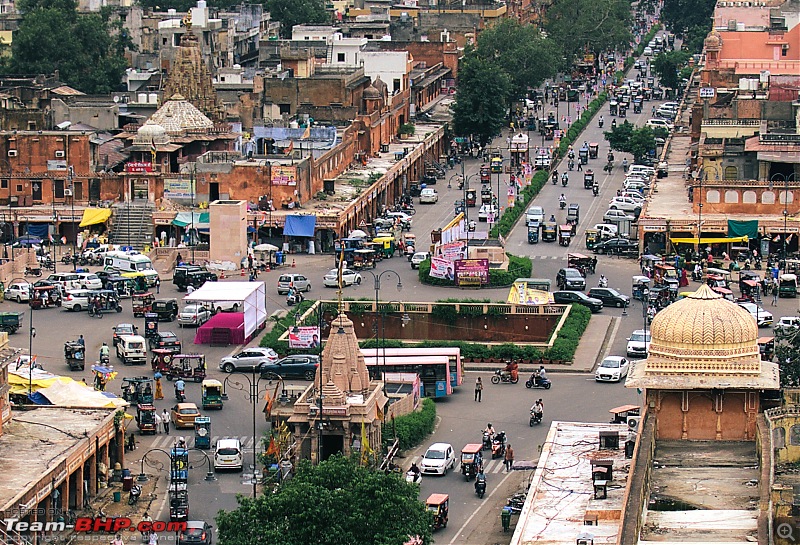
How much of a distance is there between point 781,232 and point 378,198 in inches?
899

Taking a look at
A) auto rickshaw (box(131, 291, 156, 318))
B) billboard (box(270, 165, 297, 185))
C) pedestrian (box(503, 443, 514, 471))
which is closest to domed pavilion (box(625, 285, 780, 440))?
pedestrian (box(503, 443, 514, 471))

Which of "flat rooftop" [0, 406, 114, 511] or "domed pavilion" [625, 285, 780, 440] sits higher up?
"domed pavilion" [625, 285, 780, 440]

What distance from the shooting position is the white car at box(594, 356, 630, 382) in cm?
8062

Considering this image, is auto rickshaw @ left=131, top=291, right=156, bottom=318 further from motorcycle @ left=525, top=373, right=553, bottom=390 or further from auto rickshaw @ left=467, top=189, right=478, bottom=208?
auto rickshaw @ left=467, top=189, right=478, bottom=208

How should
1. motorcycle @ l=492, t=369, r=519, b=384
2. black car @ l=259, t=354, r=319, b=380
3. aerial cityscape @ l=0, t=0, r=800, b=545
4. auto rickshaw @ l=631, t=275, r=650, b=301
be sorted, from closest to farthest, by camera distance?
aerial cityscape @ l=0, t=0, r=800, b=545
black car @ l=259, t=354, r=319, b=380
motorcycle @ l=492, t=369, r=519, b=384
auto rickshaw @ l=631, t=275, r=650, b=301

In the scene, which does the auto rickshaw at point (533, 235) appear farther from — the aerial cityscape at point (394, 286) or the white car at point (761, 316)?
the white car at point (761, 316)

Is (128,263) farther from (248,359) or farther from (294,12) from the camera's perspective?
(294,12)

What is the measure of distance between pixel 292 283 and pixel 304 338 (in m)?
11.7

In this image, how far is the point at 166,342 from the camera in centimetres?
8456

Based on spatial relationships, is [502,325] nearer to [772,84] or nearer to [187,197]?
[187,197]

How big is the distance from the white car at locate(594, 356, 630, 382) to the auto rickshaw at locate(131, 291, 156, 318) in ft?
62.4

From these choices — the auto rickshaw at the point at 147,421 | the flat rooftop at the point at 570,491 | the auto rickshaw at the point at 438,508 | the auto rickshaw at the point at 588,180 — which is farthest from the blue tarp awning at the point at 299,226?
the auto rickshaw at the point at 438,508

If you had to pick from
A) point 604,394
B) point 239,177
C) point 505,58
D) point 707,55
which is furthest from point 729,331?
point 505,58

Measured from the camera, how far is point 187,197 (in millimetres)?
110188
